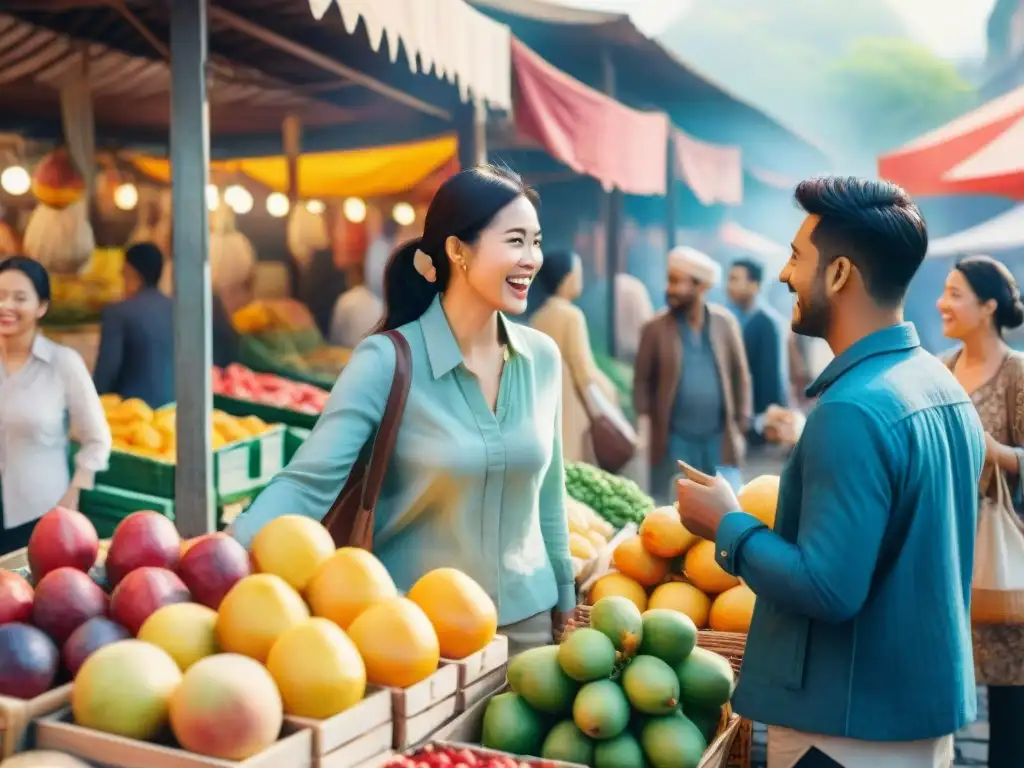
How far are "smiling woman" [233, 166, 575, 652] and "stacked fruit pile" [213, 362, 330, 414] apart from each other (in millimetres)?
4226

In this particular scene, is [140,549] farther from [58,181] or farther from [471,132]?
[471,132]

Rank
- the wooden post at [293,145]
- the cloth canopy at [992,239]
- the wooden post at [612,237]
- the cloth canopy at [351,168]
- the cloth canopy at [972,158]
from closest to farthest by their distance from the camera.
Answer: the cloth canopy at [972,158] < the cloth canopy at [992,239] < the wooden post at [293,145] < the cloth canopy at [351,168] < the wooden post at [612,237]

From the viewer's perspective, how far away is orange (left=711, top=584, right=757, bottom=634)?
10.5 feet

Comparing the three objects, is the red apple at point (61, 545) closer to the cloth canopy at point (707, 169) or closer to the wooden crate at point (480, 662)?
the wooden crate at point (480, 662)

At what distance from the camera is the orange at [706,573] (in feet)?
11.0

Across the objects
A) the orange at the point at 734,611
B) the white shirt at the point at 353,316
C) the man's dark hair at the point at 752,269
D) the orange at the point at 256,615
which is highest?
the man's dark hair at the point at 752,269

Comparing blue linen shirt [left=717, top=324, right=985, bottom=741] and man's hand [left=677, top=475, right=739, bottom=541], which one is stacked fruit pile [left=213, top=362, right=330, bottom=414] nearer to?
man's hand [left=677, top=475, right=739, bottom=541]

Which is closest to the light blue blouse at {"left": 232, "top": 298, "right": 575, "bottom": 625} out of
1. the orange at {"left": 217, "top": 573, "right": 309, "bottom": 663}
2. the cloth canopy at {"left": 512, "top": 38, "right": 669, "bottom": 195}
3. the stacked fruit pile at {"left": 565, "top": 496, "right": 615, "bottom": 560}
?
the orange at {"left": 217, "top": 573, "right": 309, "bottom": 663}

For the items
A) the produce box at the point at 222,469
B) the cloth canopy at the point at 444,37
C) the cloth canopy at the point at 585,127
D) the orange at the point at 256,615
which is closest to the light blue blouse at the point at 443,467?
the orange at the point at 256,615

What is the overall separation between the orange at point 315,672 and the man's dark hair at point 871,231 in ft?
3.67

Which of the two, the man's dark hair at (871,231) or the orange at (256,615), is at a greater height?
the man's dark hair at (871,231)

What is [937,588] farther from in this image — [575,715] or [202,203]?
[202,203]

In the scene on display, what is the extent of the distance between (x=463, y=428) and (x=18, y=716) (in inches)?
46.6

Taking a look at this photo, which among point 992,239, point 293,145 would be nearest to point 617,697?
point 992,239
